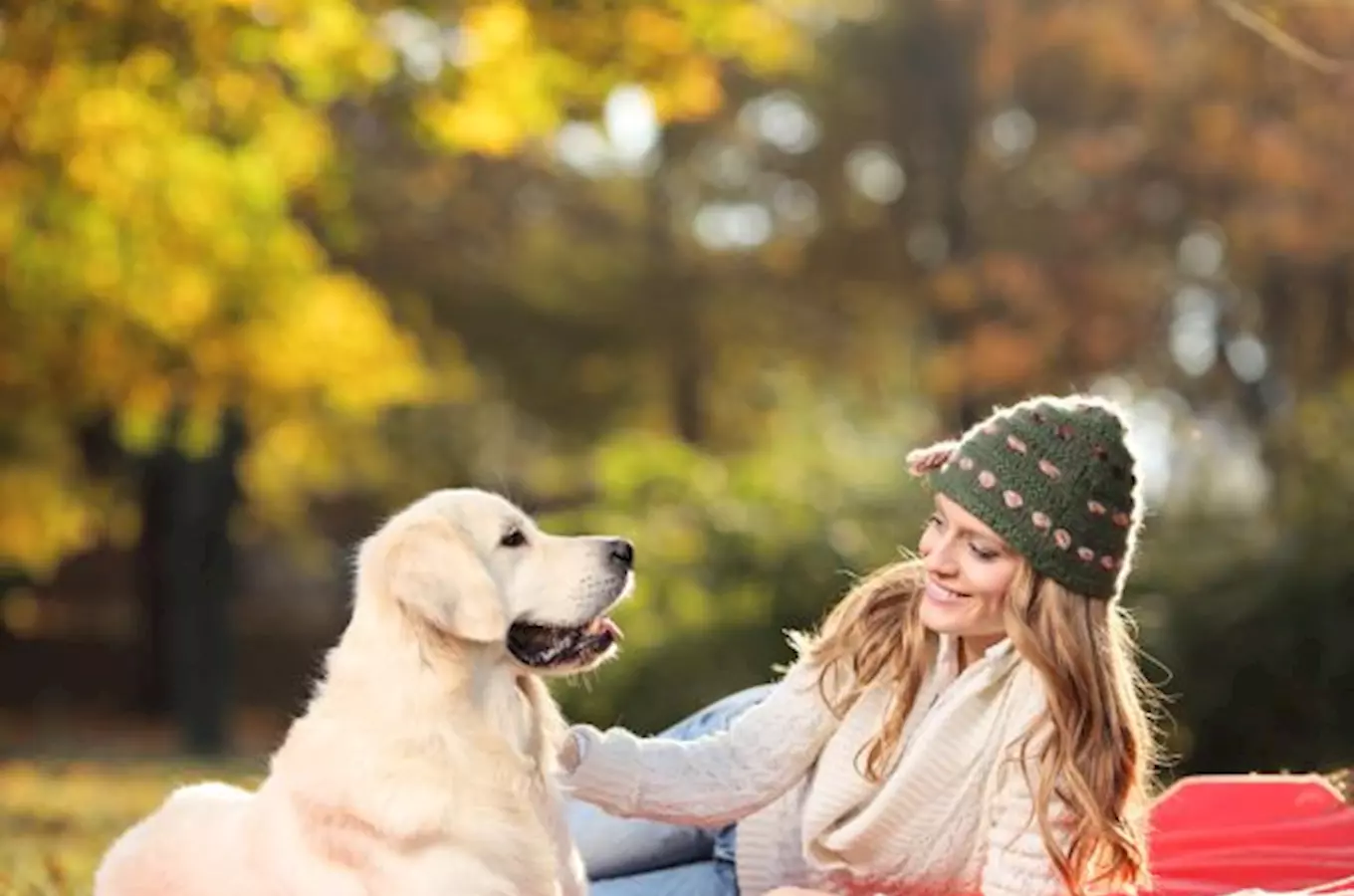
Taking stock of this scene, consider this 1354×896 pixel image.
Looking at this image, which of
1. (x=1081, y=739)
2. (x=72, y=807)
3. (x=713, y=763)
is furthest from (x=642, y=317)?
(x=1081, y=739)

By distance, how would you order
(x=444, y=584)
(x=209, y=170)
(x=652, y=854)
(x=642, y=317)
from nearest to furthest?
(x=444, y=584) → (x=652, y=854) → (x=209, y=170) → (x=642, y=317)

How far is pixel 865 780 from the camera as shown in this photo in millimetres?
4109

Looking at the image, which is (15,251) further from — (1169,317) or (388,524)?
(1169,317)

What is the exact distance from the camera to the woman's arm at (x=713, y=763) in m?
4.09

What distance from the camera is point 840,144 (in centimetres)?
2142

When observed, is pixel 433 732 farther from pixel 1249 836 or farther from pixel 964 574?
pixel 1249 836

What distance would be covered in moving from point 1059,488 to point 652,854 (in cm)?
148

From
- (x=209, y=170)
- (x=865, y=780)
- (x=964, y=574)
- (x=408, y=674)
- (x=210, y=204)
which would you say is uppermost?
(x=209, y=170)

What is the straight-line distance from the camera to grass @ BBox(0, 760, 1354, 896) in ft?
22.3

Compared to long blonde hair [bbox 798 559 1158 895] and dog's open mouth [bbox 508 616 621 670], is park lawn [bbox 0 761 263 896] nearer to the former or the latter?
dog's open mouth [bbox 508 616 621 670]

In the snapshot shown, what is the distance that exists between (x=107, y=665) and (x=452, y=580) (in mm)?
21370

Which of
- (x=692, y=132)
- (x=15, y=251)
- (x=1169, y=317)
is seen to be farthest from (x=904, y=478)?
(x=692, y=132)

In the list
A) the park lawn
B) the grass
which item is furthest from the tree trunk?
the grass

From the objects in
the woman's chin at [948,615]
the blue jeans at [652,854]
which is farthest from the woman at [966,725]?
the blue jeans at [652,854]
